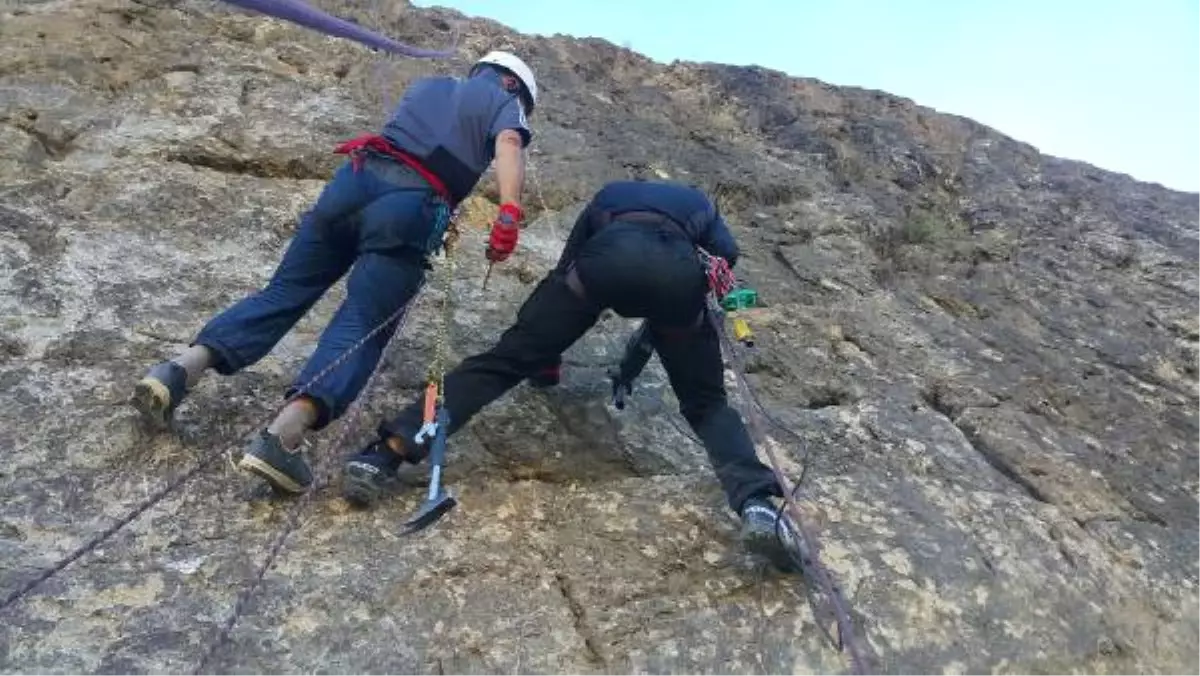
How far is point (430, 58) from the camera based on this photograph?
826 centimetres

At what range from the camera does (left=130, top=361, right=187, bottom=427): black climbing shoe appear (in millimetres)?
3980

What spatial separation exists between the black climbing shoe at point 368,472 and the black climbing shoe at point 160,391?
2.21 ft

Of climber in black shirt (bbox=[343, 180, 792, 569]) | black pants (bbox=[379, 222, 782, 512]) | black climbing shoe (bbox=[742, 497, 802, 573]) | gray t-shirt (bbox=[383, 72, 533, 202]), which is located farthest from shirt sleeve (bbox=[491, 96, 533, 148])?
black climbing shoe (bbox=[742, 497, 802, 573])

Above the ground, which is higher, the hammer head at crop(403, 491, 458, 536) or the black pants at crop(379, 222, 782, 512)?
the black pants at crop(379, 222, 782, 512)

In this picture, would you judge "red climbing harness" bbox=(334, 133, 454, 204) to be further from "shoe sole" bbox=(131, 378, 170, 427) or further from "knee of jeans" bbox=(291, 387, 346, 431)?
"shoe sole" bbox=(131, 378, 170, 427)

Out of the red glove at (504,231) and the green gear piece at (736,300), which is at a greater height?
the red glove at (504,231)

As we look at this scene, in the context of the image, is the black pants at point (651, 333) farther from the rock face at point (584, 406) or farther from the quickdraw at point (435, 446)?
the rock face at point (584, 406)

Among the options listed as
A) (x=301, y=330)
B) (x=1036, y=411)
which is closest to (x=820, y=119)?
(x=1036, y=411)

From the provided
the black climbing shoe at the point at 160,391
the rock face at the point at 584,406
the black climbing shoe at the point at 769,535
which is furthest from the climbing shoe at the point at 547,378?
the black climbing shoe at the point at 160,391

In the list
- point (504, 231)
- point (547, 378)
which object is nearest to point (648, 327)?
point (547, 378)

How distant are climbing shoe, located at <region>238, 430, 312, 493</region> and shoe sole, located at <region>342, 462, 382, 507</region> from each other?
146 mm

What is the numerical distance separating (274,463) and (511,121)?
1.66m

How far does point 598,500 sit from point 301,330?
5.81 feet

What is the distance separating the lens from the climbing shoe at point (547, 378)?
491 cm
